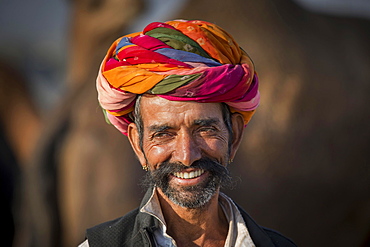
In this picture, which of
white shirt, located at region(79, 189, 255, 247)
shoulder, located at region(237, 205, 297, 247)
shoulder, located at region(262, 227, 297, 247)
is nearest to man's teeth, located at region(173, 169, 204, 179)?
white shirt, located at region(79, 189, 255, 247)

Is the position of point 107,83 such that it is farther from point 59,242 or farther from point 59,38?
point 59,38

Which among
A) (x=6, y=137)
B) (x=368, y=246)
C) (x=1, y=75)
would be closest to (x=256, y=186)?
(x=368, y=246)

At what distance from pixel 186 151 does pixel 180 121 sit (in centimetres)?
9

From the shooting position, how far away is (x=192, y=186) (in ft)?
5.20

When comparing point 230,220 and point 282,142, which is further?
point 282,142

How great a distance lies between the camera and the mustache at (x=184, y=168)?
61.8 inches

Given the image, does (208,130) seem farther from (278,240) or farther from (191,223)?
(278,240)

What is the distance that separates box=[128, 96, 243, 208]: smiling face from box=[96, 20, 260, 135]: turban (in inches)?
1.5

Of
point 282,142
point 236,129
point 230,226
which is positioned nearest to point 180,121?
point 236,129

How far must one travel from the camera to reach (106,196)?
3.46 m

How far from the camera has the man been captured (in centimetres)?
157

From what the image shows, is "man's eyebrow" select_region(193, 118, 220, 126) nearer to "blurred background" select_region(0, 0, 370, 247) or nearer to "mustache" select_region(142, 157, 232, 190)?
"mustache" select_region(142, 157, 232, 190)

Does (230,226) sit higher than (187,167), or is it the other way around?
(187,167)

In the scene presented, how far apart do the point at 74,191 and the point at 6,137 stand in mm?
1399
